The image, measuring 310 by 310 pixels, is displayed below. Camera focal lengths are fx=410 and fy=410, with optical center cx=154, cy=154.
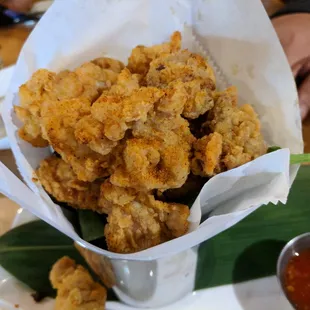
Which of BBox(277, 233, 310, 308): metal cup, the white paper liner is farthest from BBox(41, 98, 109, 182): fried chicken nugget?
BBox(277, 233, 310, 308): metal cup

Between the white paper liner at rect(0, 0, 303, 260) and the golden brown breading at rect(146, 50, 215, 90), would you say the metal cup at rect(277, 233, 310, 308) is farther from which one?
the golden brown breading at rect(146, 50, 215, 90)

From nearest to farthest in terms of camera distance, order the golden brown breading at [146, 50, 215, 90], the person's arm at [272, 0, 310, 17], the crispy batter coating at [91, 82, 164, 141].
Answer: the crispy batter coating at [91, 82, 164, 141] < the golden brown breading at [146, 50, 215, 90] < the person's arm at [272, 0, 310, 17]

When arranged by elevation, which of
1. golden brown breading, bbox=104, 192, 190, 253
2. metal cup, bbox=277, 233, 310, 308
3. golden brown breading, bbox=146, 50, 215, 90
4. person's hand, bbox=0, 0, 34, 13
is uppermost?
person's hand, bbox=0, 0, 34, 13

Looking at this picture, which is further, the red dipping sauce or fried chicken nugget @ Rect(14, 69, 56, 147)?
the red dipping sauce

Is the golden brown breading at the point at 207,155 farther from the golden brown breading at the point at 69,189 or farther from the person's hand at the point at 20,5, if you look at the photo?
the person's hand at the point at 20,5

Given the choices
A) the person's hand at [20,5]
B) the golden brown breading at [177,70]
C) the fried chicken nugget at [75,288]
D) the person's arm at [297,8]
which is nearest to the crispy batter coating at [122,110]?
the golden brown breading at [177,70]

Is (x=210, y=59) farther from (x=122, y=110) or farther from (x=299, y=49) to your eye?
(x=299, y=49)

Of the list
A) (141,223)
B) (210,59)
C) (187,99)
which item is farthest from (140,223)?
(210,59)
